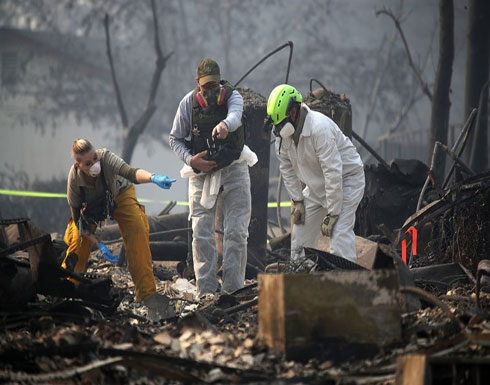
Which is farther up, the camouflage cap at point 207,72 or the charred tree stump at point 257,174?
the camouflage cap at point 207,72

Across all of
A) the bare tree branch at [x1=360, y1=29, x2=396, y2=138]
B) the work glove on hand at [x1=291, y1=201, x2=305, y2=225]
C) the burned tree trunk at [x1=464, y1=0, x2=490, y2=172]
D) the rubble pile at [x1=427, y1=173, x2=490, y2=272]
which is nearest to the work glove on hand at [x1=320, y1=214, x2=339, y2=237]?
the work glove on hand at [x1=291, y1=201, x2=305, y2=225]

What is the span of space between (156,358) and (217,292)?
3301mm

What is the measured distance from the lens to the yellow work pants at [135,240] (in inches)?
277

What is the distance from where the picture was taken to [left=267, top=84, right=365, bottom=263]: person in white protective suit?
739 cm

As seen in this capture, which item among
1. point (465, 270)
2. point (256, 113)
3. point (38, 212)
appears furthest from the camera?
point (38, 212)

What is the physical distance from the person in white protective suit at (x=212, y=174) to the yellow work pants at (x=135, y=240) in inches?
30.1

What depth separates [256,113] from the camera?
987 centimetres

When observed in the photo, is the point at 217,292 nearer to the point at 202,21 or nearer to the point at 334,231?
the point at 334,231

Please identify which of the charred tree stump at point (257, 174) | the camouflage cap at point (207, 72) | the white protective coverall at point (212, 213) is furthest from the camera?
the charred tree stump at point (257, 174)

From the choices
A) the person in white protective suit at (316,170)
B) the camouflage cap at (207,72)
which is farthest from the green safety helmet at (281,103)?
the camouflage cap at (207,72)

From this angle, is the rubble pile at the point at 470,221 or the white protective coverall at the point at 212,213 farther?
the white protective coverall at the point at 212,213

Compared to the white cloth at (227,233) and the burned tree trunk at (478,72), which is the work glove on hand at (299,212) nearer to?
the white cloth at (227,233)

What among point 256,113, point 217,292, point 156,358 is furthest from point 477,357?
point 256,113

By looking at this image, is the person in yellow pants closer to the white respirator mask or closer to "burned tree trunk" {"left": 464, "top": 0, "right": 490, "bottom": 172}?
the white respirator mask
